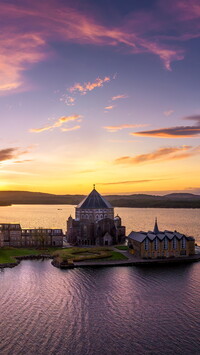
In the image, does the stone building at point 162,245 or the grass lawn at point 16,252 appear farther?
the stone building at point 162,245

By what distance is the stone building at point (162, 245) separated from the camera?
8838 centimetres

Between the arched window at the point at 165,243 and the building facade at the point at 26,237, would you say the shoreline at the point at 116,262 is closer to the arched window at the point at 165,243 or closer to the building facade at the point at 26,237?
the arched window at the point at 165,243

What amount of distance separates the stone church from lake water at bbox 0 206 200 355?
34.9 m

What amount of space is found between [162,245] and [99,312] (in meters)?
43.3

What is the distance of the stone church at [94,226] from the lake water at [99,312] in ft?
115

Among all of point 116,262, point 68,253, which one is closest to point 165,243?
point 116,262

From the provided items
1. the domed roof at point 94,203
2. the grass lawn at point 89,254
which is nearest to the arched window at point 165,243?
the grass lawn at point 89,254

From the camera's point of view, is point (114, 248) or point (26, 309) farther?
point (114, 248)

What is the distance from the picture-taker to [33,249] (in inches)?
3937

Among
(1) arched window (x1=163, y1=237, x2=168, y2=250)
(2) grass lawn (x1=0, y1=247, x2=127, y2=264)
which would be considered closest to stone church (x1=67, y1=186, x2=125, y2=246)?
(2) grass lawn (x1=0, y1=247, x2=127, y2=264)

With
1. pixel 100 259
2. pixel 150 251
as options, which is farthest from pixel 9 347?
pixel 150 251

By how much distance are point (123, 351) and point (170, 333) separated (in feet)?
25.2

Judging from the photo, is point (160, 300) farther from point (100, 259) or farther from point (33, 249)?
point (33, 249)

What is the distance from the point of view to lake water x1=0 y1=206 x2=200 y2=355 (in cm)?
3953
